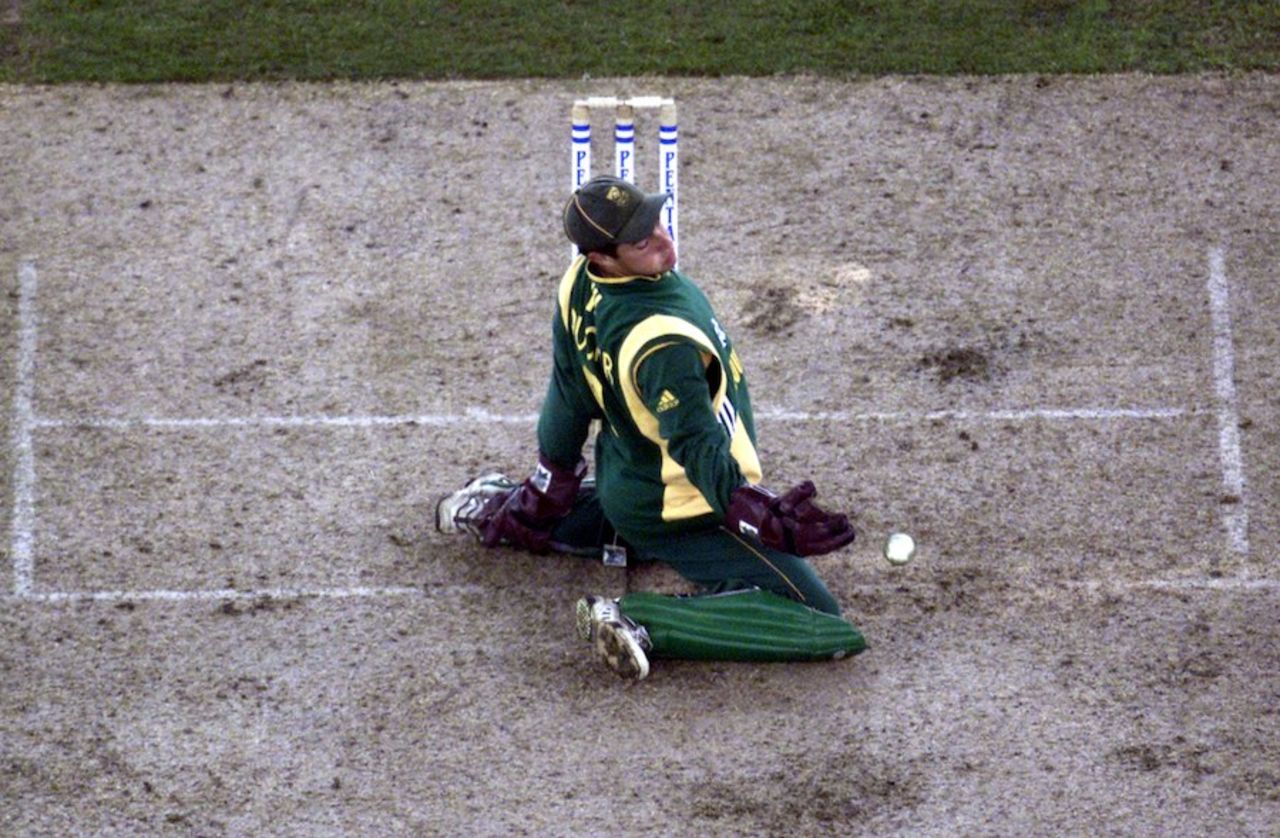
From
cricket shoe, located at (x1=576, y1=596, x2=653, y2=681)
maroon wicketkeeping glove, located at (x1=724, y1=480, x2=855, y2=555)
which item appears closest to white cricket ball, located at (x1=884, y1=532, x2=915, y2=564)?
maroon wicketkeeping glove, located at (x1=724, y1=480, x2=855, y2=555)

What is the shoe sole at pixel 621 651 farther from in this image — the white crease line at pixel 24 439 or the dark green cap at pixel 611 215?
the white crease line at pixel 24 439

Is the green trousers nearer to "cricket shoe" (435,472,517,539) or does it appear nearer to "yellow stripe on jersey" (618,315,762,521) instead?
"yellow stripe on jersey" (618,315,762,521)

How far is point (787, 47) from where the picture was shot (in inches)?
455

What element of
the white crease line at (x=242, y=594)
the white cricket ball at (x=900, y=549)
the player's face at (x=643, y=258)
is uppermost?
the player's face at (x=643, y=258)

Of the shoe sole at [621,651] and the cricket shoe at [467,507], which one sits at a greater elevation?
the cricket shoe at [467,507]

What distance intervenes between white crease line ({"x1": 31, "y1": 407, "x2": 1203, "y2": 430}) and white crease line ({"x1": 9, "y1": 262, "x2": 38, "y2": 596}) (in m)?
0.11

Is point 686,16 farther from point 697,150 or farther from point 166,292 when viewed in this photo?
point 166,292

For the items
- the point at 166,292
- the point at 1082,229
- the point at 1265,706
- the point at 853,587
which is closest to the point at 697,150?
the point at 1082,229

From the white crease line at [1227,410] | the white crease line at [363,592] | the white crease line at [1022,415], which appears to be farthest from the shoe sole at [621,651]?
the white crease line at [1227,410]

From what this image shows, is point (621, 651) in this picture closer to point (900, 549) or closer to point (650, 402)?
point (650, 402)

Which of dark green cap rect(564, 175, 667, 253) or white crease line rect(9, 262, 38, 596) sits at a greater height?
dark green cap rect(564, 175, 667, 253)

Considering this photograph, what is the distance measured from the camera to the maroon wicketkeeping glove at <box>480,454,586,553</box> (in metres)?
7.89

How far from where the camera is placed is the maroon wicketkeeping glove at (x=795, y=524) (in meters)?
6.80

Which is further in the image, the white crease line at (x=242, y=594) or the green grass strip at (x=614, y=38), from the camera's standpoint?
the green grass strip at (x=614, y=38)
